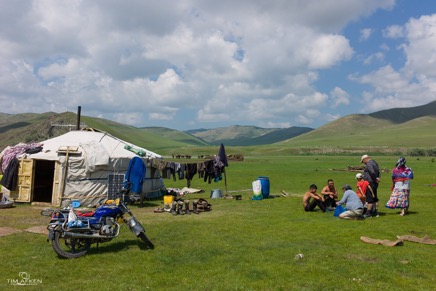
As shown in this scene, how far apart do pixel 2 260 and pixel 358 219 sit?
10.2 m

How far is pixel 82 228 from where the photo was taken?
26.7 ft

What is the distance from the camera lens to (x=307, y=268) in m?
7.14

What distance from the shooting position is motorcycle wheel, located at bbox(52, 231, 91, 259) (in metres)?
7.98

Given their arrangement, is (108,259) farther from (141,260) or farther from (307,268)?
(307,268)

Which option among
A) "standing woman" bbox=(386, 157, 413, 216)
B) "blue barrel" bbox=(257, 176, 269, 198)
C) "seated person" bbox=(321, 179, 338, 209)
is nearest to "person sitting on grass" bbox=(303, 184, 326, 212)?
"seated person" bbox=(321, 179, 338, 209)

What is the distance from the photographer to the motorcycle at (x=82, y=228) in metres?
8.02

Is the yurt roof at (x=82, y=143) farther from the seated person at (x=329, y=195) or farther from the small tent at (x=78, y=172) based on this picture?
the seated person at (x=329, y=195)

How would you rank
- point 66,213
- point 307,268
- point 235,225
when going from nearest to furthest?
point 307,268, point 66,213, point 235,225

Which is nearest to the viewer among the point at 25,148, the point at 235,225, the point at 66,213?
the point at 66,213

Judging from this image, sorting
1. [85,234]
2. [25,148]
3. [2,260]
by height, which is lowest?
[2,260]

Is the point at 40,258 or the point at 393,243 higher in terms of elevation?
the point at 393,243

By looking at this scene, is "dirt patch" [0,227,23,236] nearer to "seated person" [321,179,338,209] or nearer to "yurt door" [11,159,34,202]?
"yurt door" [11,159,34,202]

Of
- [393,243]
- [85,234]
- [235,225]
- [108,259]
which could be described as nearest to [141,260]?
[108,259]

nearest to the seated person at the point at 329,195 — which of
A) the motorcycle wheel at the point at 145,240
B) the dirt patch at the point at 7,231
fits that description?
the motorcycle wheel at the point at 145,240
